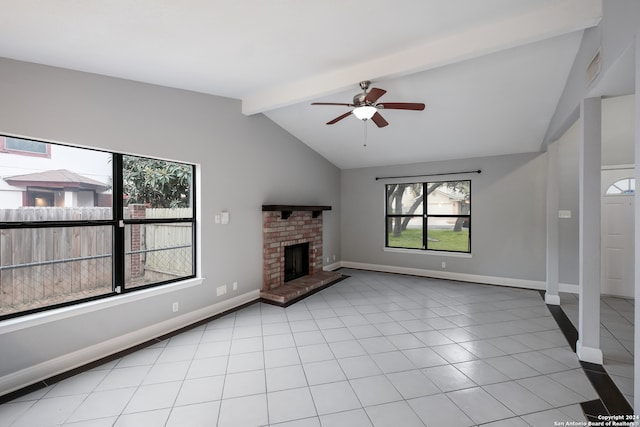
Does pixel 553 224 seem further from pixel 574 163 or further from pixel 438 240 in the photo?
pixel 438 240

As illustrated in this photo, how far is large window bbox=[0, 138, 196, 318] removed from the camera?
7.57ft

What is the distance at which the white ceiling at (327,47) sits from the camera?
76.8 inches

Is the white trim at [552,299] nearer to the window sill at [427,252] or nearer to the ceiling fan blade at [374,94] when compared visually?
the window sill at [427,252]

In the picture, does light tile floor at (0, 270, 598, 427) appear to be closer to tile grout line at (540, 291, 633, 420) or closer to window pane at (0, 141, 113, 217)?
tile grout line at (540, 291, 633, 420)

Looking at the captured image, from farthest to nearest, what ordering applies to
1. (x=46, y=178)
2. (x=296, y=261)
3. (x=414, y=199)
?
(x=414, y=199) < (x=296, y=261) < (x=46, y=178)

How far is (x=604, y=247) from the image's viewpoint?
14.4ft

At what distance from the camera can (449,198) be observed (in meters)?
5.61

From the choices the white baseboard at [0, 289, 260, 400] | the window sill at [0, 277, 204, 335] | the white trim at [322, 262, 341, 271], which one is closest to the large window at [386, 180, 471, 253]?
the white trim at [322, 262, 341, 271]

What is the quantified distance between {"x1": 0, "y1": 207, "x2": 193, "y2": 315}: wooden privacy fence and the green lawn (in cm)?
460

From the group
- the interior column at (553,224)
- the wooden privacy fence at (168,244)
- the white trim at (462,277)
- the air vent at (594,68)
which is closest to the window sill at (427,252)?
the white trim at (462,277)

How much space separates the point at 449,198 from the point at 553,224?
1.80 metres

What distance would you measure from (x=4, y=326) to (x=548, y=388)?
14.2 ft

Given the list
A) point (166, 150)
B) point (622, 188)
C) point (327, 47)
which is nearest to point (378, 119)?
point (327, 47)

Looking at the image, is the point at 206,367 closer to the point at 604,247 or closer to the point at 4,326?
the point at 4,326
